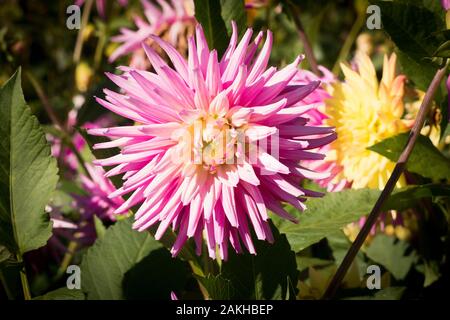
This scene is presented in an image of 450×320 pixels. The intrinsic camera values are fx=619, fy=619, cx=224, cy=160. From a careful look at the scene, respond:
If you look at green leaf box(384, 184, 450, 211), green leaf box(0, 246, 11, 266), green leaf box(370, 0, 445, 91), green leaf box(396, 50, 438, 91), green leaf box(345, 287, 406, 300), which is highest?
green leaf box(370, 0, 445, 91)

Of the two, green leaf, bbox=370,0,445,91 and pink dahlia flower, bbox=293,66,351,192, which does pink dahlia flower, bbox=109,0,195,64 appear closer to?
pink dahlia flower, bbox=293,66,351,192

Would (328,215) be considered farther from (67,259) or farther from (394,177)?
(67,259)

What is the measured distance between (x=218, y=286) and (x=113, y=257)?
20 centimetres

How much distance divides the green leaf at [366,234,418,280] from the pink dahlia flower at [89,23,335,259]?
38 cm

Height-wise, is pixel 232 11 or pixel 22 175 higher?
pixel 232 11

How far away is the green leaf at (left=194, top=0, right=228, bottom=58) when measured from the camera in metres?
0.60

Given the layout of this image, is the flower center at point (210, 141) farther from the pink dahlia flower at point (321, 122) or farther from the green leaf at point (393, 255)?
the green leaf at point (393, 255)

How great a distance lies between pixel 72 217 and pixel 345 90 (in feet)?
1.45

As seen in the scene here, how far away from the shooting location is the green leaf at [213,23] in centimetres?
60

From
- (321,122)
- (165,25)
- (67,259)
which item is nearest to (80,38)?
(165,25)

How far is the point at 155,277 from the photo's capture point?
2.35 ft

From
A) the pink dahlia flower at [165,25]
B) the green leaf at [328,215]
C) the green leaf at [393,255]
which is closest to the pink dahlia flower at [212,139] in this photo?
the green leaf at [328,215]

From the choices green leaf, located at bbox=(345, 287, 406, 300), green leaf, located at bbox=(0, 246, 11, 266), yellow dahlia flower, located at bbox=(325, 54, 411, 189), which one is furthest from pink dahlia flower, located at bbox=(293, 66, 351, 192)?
green leaf, located at bbox=(0, 246, 11, 266)
